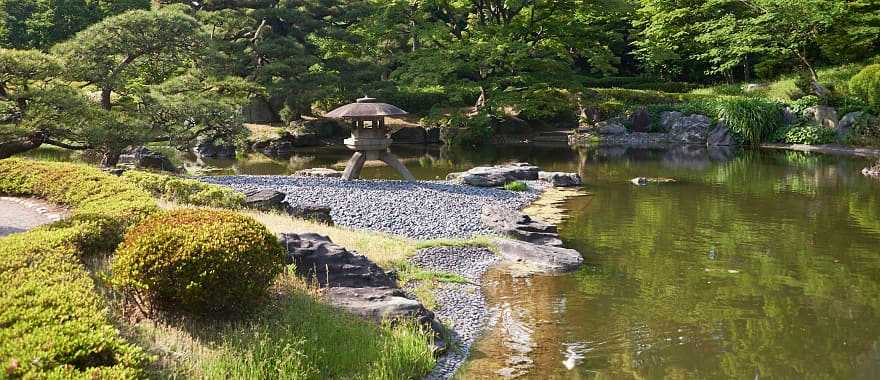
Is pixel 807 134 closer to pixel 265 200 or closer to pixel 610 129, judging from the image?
pixel 610 129

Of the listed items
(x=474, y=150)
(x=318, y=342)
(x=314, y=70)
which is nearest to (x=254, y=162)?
(x=314, y=70)

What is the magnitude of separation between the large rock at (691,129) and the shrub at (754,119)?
1.29 meters

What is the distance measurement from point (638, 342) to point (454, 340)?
5.83 ft

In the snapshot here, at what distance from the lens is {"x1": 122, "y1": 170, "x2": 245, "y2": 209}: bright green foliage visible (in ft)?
34.4

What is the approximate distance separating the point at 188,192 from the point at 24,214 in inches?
96.8

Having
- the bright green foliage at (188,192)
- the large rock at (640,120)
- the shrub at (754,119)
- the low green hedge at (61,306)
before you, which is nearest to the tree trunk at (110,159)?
the bright green foliage at (188,192)

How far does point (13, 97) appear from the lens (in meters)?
10.4

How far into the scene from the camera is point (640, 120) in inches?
1173

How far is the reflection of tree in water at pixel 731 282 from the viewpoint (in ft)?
20.6

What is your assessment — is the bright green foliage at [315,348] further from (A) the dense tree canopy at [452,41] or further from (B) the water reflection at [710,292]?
(A) the dense tree canopy at [452,41]

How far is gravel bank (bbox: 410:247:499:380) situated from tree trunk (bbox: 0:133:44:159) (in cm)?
591

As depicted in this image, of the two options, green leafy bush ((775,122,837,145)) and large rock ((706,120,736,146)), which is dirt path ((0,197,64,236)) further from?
green leafy bush ((775,122,837,145))

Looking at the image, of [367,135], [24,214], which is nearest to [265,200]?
[24,214]

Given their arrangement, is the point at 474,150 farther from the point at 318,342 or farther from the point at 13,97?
the point at 318,342
